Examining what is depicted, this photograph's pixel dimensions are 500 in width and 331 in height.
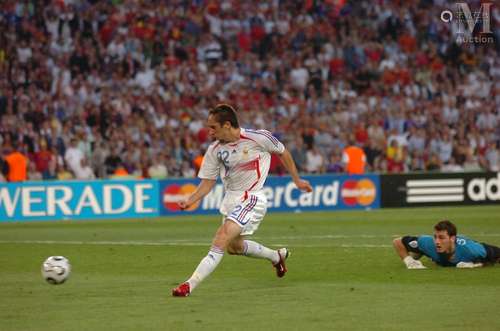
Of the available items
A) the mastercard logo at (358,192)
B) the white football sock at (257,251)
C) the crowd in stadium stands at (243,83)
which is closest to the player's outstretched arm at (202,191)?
the white football sock at (257,251)

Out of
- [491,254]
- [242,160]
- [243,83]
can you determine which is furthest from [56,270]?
[243,83]

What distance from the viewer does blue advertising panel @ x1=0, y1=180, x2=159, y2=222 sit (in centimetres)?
2511

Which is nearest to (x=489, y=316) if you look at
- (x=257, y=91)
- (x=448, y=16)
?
(x=257, y=91)

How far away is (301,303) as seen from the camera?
1065cm

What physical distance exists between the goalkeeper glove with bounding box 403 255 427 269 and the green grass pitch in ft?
0.51

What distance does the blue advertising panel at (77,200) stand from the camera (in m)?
25.1

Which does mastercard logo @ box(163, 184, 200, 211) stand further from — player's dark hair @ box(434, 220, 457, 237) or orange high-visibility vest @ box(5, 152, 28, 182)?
player's dark hair @ box(434, 220, 457, 237)

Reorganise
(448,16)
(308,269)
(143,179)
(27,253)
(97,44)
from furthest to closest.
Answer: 1. (448,16)
2. (97,44)
3. (143,179)
4. (27,253)
5. (308,269)

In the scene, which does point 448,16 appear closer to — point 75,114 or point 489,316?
point 75,114

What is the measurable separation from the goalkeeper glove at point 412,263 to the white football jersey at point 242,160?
2461 millimetres

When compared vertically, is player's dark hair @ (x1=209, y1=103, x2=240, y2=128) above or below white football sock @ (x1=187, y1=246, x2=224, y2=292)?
above

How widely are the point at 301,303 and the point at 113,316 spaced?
1.86 meters

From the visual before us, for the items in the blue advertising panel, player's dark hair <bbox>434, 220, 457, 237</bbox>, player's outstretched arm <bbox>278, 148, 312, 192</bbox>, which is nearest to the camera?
player's outstretched arm <bbox>278, 148, 312, 192</bbox>

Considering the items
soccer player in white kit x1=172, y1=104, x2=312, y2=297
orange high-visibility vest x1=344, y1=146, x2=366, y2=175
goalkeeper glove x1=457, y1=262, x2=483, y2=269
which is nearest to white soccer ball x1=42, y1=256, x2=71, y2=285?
soccer player in white kit x1=172, y1=104, x2=312, y2=297
